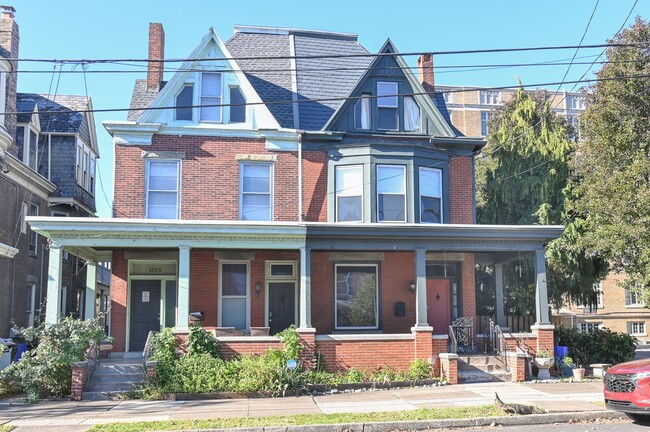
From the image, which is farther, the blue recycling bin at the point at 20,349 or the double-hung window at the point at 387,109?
the double-hung window at the point at 387,109

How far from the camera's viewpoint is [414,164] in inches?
778

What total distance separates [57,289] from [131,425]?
6.11 m

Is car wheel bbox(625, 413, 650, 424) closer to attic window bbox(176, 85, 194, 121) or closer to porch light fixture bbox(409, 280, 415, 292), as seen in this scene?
porch light fixture bbox(409, 280, 415, 292)

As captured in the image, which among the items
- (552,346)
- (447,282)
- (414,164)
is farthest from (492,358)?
(414,164)

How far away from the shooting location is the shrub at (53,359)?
1434 cm

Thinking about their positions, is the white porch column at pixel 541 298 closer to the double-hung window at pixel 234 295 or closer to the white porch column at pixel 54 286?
the double-hung window at pixel 234 295

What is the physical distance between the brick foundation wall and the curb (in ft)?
30.7

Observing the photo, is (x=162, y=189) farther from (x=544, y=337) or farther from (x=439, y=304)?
(x=544, y=337)

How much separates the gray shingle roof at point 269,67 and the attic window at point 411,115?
3614 mm

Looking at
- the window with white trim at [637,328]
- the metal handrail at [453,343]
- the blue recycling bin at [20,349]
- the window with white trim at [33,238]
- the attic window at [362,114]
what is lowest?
the window with white trim at [637,328]

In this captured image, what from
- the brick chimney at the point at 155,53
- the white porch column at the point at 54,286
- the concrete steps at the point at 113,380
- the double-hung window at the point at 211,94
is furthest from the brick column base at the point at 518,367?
the brick chimney at the point at 155,53

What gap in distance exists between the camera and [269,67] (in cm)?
2236

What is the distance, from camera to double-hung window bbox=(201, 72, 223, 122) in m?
19.8

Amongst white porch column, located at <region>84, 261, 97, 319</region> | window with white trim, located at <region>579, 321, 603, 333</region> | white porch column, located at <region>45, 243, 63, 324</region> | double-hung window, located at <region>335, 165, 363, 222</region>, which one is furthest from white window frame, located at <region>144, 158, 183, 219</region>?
window with white trim, located at <region>579, 321, 603, 333</region>
